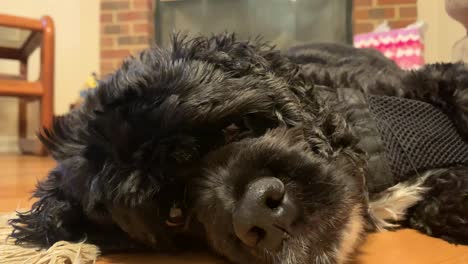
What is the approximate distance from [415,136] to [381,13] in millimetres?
3864

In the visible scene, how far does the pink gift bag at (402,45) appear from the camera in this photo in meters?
3.81

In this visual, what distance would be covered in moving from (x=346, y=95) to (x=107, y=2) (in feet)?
16.0

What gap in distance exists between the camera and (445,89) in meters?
1.54

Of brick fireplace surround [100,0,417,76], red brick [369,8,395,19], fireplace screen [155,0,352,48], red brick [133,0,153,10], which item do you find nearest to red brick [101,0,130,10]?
brick fireplace surround [100,0,417,76]

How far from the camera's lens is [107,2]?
584cm

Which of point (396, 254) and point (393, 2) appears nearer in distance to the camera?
point (396, 254)

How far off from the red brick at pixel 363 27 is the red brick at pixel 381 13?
0.28 ft

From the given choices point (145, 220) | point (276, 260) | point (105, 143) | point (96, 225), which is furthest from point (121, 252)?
point (276, 260)

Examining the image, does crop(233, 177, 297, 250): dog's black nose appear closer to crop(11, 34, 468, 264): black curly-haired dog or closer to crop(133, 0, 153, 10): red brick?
crop(11, 34, 468, 264): black curly-haired dog

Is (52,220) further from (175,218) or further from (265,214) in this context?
(265,214)

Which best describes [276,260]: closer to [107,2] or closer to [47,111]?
[47,111]

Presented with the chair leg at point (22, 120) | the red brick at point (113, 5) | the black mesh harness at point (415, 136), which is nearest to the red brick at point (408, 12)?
the red brick at point (113, 5)

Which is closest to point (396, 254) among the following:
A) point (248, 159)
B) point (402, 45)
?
point (248, 159)

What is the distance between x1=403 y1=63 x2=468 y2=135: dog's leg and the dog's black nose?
2.53 ft
